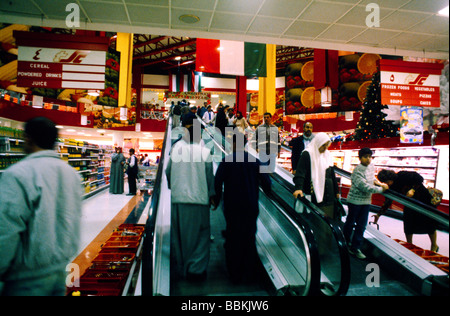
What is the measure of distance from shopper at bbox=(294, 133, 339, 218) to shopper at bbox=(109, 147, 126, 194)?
333 inches

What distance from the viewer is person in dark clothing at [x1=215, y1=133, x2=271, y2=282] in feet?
9.29

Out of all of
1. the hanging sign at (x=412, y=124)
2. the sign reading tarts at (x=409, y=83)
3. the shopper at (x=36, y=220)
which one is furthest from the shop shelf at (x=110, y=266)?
the hanging sign at (x=412, y=124)

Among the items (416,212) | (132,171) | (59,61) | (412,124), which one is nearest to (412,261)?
(416,212)

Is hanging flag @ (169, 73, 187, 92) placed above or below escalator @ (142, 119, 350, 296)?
above

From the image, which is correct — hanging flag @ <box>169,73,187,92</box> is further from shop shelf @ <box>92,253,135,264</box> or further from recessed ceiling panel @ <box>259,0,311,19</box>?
shop shelf @ <box>92,253,135,264</box>

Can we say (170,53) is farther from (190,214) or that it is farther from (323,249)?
(323,249)

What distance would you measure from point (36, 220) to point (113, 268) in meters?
2.09

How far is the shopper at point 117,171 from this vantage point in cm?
1010

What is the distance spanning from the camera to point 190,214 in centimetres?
285

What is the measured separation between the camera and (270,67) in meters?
8.70

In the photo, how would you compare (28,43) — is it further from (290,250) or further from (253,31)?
(290,250)

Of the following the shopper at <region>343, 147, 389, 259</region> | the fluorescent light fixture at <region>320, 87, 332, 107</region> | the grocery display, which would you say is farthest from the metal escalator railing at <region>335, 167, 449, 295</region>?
the grocery display
